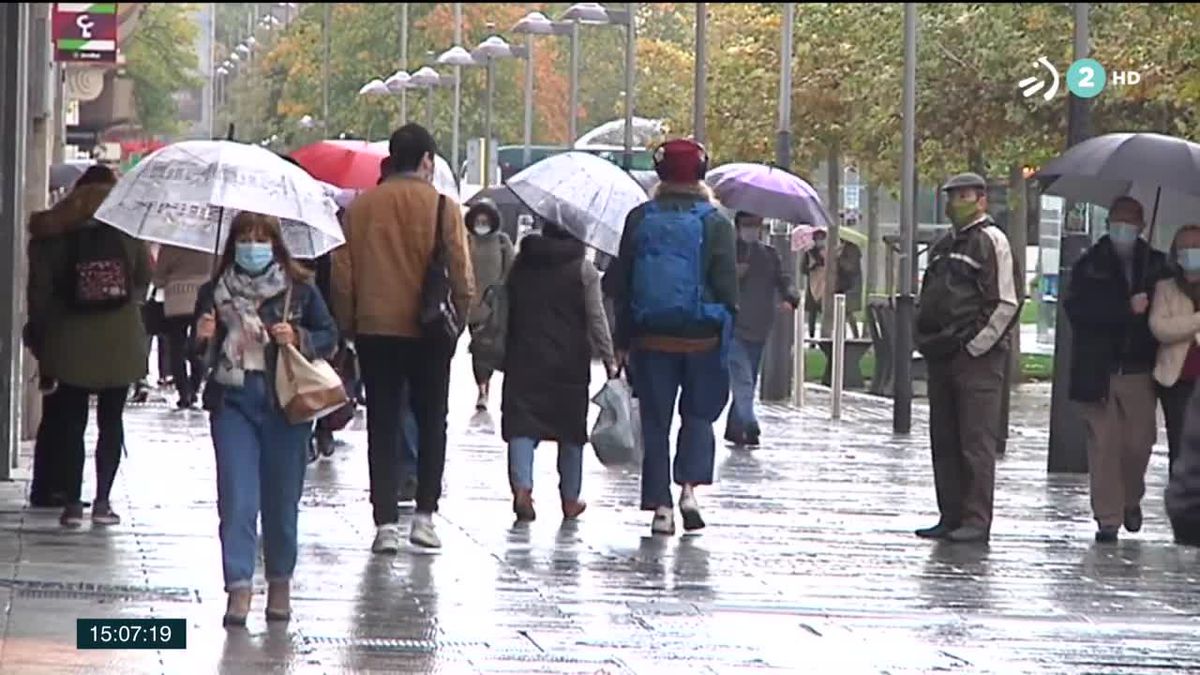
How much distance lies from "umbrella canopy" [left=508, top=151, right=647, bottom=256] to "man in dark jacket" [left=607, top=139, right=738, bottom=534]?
2.07 ft

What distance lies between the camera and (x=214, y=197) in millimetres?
11406

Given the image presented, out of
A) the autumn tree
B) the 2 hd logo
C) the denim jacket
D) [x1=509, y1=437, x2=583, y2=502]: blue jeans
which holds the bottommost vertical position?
[x1=509, y1=437, x2=583, y2=502]: blue jeans

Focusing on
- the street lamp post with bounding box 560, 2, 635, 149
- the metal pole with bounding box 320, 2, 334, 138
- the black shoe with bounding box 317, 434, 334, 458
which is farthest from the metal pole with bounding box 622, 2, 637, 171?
the metal pole with bounding box 320, 2, 334, 138

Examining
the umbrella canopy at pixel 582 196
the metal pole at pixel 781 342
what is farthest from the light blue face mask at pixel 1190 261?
the metal pole at pixel 781 342

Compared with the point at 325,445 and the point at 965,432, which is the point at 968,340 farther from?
the point at 325,445

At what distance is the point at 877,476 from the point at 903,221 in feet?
22.1

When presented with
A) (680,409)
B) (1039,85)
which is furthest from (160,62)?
(680,409)

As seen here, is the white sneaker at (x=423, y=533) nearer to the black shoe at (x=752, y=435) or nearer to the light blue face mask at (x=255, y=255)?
the light blue face mask at (x=255, y=255)

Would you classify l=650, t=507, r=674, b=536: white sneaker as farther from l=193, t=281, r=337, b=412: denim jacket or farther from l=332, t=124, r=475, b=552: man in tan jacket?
l=193, t=281, r=337, b=412: denim jacket

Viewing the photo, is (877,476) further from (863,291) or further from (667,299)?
(863,291)

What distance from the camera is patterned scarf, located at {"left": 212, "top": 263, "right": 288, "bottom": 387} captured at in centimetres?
1091

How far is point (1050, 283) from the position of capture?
36.5 metres

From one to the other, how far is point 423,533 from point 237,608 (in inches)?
116

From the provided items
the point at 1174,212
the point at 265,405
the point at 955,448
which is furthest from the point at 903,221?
the point at 265,405
